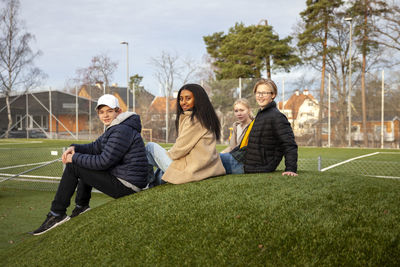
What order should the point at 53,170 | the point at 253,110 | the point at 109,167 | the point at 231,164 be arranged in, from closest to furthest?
the point at 109,167
the point at 231,164
the point at 53,170
the point at 253,110

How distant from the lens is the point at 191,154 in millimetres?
3670

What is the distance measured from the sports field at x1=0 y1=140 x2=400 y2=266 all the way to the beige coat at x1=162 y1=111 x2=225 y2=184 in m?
0.17

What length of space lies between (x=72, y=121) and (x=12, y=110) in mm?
4866

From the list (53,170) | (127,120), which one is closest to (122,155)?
(127,120)

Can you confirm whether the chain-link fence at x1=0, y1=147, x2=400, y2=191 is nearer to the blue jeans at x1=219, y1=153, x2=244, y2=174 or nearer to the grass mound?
the blue jeans at x1=219, y1=153, x2=244, y2=174

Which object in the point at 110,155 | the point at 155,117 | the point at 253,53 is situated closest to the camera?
the point at 110,155

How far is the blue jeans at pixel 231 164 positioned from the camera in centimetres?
417

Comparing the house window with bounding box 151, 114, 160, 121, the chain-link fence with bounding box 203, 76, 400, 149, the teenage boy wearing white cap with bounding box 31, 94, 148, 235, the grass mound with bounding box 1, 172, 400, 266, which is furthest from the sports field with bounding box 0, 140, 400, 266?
the house window with bounding box 151, 114, 160, 121

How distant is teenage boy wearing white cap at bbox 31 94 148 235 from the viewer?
11.6ft

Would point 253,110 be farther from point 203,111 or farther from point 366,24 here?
point 203,111

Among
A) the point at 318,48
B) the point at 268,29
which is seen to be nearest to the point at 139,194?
the point at 318,48

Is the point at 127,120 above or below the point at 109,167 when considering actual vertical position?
above

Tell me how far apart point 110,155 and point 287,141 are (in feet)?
5.70

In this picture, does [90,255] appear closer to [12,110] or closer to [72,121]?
[72,121]
